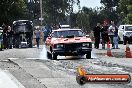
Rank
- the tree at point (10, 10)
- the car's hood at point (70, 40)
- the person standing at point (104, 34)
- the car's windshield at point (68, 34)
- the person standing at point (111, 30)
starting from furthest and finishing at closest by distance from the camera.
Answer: the tree at point (10, 10) → the person standing at point (111, 30) → the person standing at point (104, 34) → the car's windshield at point (68, 34) → the car's hood at point (70, 40)

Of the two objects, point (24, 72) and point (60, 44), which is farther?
point (60, 44)

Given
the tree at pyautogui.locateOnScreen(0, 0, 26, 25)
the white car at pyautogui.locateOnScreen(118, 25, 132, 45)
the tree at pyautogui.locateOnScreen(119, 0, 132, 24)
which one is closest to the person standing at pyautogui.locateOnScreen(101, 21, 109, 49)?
the white car at pyautogui.locateOnScreen(118, 25, 132, 45)

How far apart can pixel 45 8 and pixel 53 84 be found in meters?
93.1

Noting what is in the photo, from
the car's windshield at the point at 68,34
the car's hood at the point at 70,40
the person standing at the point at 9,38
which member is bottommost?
the person standing at the point at 9,38

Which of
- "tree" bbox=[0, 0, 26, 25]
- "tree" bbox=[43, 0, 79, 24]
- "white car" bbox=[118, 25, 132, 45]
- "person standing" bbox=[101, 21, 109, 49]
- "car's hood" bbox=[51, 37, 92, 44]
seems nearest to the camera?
"car's hood" bbox=[51, 37, 92, 44]

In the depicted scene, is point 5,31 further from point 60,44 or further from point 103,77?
point 103,77

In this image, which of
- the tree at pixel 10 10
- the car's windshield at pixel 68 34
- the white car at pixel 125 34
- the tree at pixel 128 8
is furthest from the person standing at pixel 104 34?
the tree at pixel 10 10

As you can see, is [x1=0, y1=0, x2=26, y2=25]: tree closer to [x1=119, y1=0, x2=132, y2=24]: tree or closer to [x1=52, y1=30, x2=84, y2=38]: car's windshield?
[x1=119, y1=0, x2=132, y2=24]: tree

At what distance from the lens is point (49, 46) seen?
75.8 feet

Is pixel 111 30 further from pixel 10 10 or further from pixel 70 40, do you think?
pixel 10 10

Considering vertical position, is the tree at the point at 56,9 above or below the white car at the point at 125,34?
above

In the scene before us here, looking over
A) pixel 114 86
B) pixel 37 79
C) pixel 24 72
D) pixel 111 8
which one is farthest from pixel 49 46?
pixel 111 8

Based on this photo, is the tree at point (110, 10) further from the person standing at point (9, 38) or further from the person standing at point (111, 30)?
the person standing at point (111, 30)

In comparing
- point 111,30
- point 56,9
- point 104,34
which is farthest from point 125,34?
point 56,9
